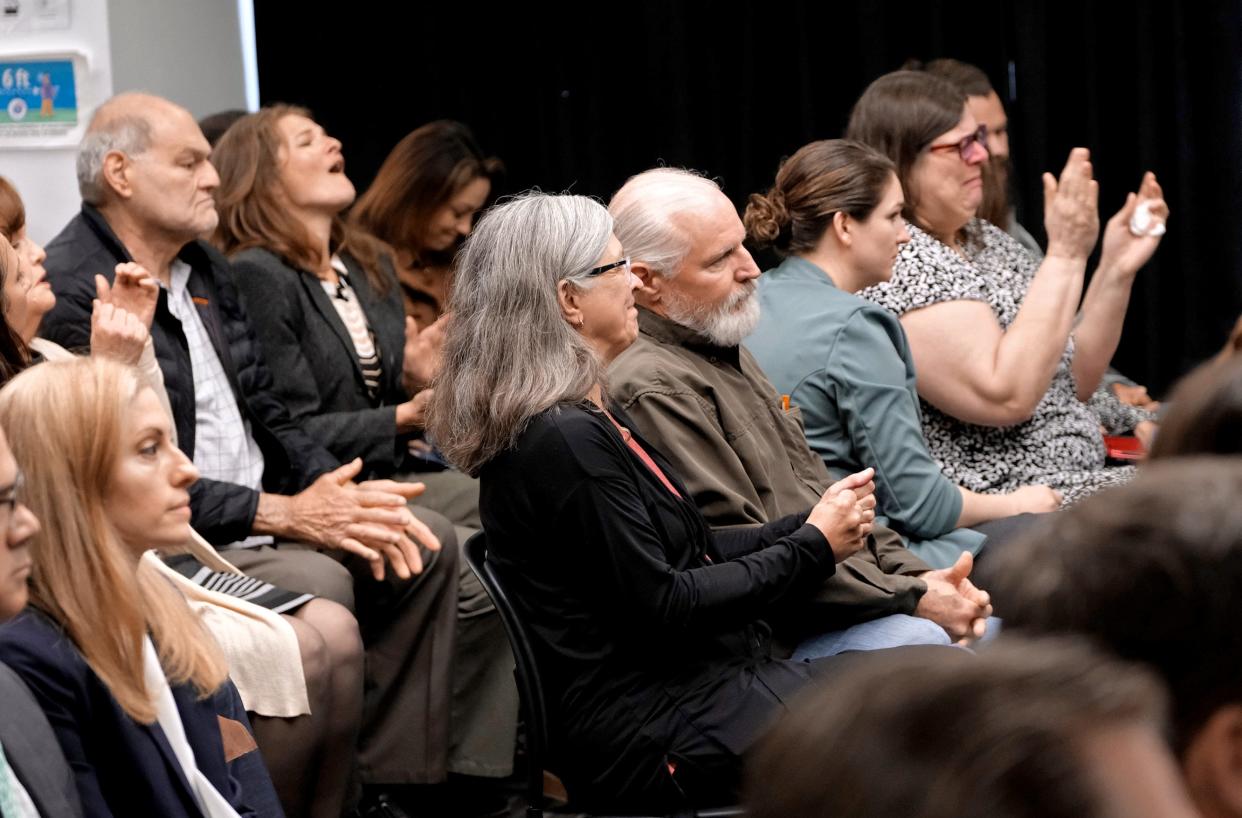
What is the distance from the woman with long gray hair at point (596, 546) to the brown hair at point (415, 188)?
76.1 inches

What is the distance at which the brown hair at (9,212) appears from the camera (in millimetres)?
2926

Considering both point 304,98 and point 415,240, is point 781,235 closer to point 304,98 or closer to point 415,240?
point 415,240

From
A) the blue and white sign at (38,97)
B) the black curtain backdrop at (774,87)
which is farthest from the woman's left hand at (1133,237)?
the blue and white sign at (38,97)

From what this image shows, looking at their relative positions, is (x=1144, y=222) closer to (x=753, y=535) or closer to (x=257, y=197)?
(x=753, y=535)

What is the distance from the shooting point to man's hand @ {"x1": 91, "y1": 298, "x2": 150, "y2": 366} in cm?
274

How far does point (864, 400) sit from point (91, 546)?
1.49m

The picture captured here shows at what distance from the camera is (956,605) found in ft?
8.91

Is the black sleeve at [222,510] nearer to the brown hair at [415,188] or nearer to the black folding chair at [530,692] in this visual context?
the black folding chair at [530,692]

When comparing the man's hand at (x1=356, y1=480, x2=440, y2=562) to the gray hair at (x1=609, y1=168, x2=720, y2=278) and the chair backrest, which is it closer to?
the gray hair at (x1=609, y1=168, x2=720, y2=278)

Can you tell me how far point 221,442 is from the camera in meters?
3.24

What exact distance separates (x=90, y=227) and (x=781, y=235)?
1411 mm

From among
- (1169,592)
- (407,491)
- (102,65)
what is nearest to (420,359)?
(407,491)

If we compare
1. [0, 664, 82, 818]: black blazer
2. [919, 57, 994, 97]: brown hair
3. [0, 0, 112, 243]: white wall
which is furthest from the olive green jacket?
[0, 0, 112, 243]: white wall

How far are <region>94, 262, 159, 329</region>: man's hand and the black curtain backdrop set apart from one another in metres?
2.49
